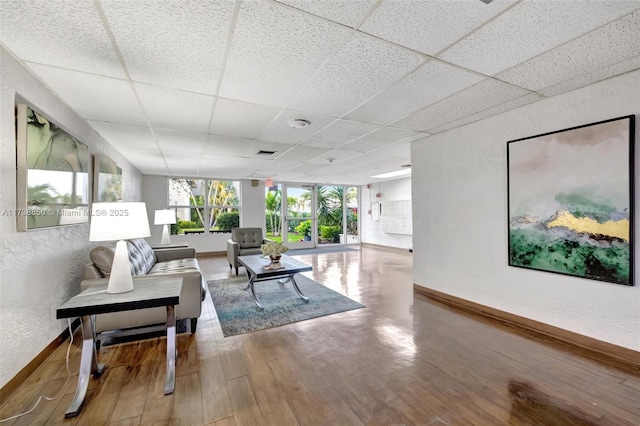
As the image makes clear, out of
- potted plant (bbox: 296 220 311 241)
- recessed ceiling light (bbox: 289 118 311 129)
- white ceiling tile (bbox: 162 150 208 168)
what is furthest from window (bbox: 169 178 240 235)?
recessed ceiling light (bbox: 289 118 311 129)

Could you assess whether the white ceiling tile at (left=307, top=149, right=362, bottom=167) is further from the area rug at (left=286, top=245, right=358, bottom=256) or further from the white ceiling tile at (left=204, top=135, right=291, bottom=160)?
the area rug at (left=286, top=245, right=358, bottom=256)

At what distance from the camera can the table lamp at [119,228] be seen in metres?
1.90

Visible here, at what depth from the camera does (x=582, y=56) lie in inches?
76.2

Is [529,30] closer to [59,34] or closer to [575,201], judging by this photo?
[575,201]

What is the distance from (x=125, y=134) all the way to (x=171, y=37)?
2553mm

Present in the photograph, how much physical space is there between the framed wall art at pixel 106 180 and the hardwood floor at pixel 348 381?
1.78m

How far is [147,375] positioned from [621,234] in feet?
12.6

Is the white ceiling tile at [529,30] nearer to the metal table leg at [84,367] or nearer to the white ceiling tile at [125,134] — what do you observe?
the metal table leg at [84,367]

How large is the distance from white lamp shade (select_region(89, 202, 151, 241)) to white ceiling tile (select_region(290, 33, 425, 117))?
169 cm

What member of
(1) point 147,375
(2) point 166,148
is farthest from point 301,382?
(2) point 166,148

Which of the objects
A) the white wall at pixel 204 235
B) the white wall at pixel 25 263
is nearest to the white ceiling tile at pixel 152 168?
the white wall at pixel 204 235

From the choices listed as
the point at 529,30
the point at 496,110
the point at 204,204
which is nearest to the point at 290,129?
the point at 496,110

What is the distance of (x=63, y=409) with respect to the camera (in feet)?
5.49

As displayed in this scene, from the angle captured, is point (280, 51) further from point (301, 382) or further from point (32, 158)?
point (301, 382)
